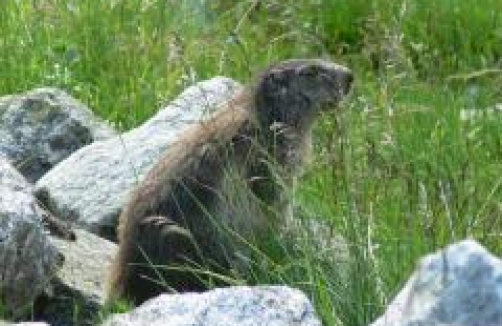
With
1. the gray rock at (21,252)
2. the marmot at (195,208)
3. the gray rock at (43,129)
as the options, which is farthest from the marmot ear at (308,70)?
the gray rock at (21,252)

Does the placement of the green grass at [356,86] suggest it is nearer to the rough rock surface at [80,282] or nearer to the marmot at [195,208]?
the marmot at [195,208]

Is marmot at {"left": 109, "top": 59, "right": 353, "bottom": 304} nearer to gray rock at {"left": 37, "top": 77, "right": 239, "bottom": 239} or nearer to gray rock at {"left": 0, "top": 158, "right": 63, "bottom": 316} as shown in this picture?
gray rock at {"left": 37, "top": 77, "right": 239, "bottom": 239}

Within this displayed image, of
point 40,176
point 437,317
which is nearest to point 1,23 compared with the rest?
point 40,176

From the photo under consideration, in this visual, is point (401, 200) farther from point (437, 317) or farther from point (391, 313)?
point (437, 317)

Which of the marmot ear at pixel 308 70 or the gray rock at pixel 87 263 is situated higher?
the marmot ear at pixel 308 70

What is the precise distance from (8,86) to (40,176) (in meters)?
1.04

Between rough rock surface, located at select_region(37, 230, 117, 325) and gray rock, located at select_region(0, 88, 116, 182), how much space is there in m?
0.96

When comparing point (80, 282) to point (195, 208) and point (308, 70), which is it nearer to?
point (195, 208)

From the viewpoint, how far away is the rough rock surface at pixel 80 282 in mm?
6426

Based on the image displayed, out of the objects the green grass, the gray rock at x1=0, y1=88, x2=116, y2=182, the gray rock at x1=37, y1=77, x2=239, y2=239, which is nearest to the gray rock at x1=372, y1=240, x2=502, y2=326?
the green grass

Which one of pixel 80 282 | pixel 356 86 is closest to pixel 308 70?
pixel 356 86

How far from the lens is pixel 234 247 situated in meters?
6.55

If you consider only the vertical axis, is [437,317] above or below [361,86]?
above

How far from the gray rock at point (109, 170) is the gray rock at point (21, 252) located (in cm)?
103
